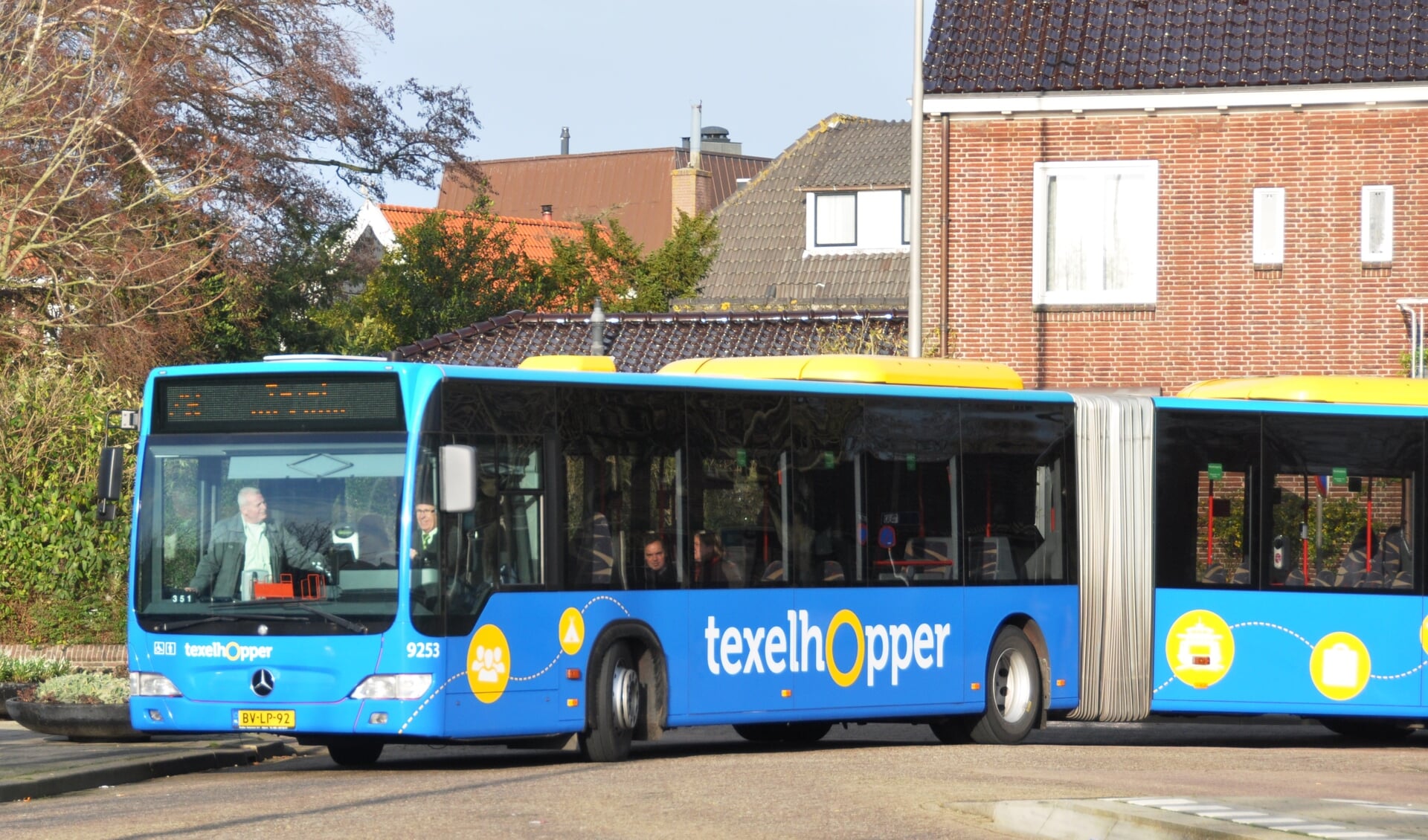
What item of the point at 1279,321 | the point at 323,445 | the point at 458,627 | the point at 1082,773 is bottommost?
the point at 1082,773

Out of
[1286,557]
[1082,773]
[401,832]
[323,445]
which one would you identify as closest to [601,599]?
[323,445]

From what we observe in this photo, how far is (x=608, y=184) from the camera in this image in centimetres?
9931

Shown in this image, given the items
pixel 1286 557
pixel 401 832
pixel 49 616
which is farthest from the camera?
pixel 49 616

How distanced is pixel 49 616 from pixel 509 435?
36.5 ft

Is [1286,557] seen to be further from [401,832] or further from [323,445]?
[401,832]

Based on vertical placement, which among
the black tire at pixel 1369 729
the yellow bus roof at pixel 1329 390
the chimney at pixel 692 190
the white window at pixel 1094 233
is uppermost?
the chimney at pixel 692 190

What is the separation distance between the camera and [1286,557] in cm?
1873

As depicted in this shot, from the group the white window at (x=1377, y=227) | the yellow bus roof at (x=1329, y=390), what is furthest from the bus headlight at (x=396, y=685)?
the white window at (x=1377, y=227)

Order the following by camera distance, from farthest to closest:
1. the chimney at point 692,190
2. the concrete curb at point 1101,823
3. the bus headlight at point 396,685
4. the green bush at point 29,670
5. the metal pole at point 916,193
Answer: the chimney at point 692,190, the metal pole at point 916,193, the green bush at point 29,670, the bus headlight at point 396,685, the concrete curb at point 1101,823

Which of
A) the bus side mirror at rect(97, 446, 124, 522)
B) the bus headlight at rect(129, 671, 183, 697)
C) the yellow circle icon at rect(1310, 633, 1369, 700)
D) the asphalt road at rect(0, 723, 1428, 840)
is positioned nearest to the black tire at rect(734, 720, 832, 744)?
the asphalt road at rect(0, 723, 1428, 840)

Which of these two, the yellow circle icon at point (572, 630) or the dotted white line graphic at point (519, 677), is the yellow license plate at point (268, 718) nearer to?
the dotted white line graphic at point (519, 677)

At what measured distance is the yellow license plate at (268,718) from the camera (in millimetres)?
14094

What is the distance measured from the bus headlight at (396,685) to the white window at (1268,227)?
731 inches

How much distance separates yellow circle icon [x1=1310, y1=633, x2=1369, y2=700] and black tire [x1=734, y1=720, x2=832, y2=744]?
4.01 meters
